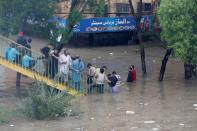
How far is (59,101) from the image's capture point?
18922 mm

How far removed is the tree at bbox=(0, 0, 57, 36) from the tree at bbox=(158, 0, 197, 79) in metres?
4.61

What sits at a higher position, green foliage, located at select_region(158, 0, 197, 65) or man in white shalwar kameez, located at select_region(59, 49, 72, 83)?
green foliage, located at select_region(158, 0, 197, 65)

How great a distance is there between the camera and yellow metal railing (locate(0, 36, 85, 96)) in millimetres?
22203

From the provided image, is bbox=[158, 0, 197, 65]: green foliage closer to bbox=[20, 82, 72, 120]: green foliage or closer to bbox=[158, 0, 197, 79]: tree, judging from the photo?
bbox=[158, 0, 197, 79]: tree

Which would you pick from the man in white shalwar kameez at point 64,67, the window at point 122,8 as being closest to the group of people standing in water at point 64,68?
the man in white shalwar kameez at point 64,67

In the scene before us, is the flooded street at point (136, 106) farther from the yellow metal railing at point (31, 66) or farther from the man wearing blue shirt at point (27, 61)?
the man wearing blue shirt at point (27, 61)

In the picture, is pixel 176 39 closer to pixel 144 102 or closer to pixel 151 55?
pixel 144 102

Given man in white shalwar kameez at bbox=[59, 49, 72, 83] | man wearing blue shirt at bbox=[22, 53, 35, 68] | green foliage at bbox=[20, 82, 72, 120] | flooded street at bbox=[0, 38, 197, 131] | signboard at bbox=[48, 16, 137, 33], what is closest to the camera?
flooded street at bbox=[0, 38, 197, 131]

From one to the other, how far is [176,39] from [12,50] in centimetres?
649

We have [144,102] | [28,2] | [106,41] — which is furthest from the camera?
[106,41]

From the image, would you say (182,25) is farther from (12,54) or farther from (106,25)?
(106,25)

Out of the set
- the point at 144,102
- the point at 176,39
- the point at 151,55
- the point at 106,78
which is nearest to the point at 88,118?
the point at 144,102

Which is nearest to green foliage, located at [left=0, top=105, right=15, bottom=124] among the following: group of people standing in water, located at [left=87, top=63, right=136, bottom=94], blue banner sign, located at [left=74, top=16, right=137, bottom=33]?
group of people standing in water, located at [left=87, top=63, right=136, bottom=94]

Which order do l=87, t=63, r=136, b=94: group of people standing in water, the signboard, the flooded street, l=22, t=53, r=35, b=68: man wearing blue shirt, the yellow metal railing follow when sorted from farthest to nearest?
the signboard → l=87, t=63, r=136, b=94: group of people standing in water → the yellow metal railing → l=22, t=53, r=35, b=68: man wearing blue shirt → the flooded street
